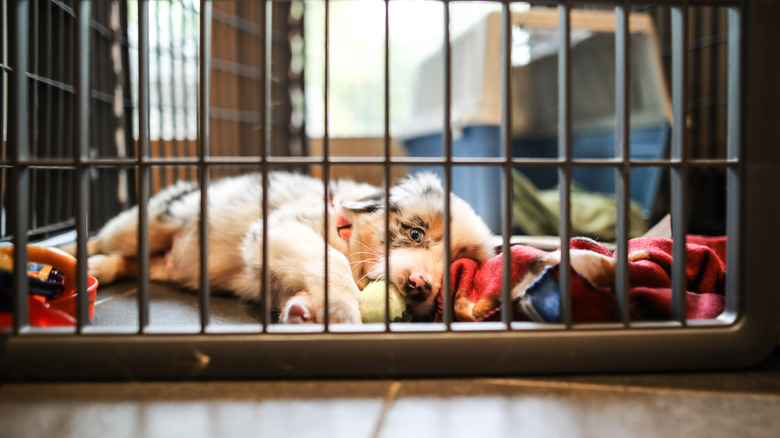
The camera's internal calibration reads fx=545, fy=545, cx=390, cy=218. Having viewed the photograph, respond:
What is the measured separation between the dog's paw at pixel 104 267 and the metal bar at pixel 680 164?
6.33ft

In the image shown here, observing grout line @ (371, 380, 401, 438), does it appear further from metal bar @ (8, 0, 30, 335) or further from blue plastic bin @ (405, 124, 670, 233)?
blue plastic bin @ (405, 124, 670, 233)

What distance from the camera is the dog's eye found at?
160 centimetres

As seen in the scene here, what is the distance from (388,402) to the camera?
0.95m

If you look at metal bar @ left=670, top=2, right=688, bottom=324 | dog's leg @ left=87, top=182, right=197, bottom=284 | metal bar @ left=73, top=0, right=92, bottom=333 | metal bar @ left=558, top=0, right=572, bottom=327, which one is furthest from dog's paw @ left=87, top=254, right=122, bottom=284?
metal bar @ left=670, top=2, right=688, bottom=324

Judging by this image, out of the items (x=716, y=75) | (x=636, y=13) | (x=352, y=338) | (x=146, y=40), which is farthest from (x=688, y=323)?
(x=716, y=75)

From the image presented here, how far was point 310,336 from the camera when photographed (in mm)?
1028

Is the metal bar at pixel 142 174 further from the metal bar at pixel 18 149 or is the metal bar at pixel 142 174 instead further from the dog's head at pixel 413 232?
the dog's head at pixel 413 232

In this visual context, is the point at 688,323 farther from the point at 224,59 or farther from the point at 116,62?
the point at 224,59

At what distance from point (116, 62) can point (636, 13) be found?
266 centimetres

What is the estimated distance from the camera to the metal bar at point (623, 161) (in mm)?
1049

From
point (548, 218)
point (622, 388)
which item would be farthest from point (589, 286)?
point (548, 218)

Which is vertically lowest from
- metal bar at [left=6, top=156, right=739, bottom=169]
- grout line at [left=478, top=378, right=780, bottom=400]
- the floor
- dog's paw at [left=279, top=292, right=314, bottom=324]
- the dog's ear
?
the floor

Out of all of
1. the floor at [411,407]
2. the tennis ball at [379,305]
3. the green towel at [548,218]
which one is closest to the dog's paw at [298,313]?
the tennis ball at [379,305]

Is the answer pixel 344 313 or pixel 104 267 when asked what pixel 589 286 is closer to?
pixel 344 313
